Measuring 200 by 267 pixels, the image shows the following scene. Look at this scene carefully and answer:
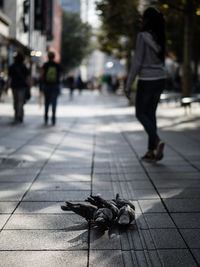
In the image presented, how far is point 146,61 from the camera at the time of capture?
654 cm

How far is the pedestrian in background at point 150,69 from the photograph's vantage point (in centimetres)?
644

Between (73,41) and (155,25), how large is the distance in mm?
73188

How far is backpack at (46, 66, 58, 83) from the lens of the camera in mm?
12156

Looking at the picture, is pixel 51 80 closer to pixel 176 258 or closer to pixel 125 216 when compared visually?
pixel 125 216

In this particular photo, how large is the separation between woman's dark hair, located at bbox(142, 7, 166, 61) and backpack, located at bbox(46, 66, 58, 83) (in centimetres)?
593

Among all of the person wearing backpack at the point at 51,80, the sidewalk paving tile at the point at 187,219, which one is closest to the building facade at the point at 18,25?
the person wearing backpack at the point at 51,80

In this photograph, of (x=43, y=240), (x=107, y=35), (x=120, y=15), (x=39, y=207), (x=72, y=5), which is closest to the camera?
(x=43, y=240)

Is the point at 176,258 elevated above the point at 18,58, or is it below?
below

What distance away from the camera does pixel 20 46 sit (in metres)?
41.8

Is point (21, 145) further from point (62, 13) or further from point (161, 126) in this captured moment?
point (62, 13)

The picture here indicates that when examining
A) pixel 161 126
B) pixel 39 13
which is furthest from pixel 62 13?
pixel 161 126

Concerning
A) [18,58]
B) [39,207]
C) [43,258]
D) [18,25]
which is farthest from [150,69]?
[18,25]

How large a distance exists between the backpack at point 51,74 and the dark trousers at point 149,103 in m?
5.85

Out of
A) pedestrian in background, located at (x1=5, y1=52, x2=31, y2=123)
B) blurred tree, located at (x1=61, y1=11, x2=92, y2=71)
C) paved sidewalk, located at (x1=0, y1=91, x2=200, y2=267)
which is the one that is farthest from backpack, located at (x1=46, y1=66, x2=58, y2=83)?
blurred tree, located at (x1=61, y1=11, x2=92, y2=71)
